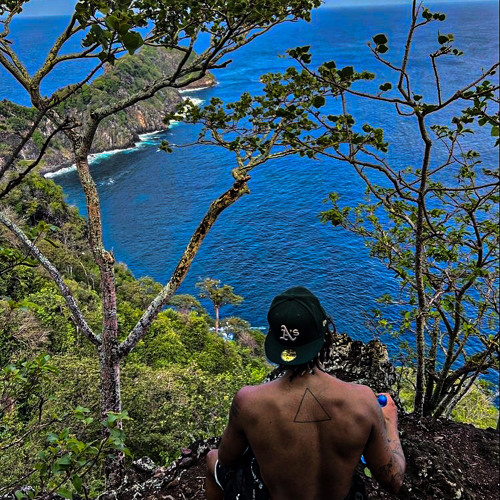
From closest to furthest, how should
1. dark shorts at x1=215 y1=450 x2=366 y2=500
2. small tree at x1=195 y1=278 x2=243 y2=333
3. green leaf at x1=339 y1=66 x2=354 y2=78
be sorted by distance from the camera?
dark shorts at x1=215 y1=450 x2=366 y2=500, green leaf at x1=339 y1=66 x2=354 y2=78, small tree at x1=195 y1=278 x2=243 y2=333

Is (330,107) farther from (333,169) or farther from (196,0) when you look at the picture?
(196,0)

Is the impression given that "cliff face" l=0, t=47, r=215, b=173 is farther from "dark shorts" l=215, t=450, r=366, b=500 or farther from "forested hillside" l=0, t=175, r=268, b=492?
"dark shorts" l=215, t=450, r=366, b=500

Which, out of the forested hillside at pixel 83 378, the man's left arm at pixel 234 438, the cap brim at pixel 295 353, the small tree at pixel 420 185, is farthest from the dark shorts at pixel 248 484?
the small tree at pixel 420 185

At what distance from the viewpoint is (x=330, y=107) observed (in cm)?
6569

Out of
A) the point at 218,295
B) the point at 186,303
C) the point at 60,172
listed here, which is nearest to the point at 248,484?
the point at 218,295

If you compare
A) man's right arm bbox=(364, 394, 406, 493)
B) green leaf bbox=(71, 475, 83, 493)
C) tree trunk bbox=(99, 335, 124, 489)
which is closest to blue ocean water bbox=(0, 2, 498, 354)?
tree trunk bbox=(99, 335, 124, 489)

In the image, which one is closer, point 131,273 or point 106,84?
point 131,273

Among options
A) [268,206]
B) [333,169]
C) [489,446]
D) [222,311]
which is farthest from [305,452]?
[333,169]

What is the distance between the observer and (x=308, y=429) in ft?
8.61

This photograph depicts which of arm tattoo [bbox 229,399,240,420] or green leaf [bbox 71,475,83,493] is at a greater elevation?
arm tattoo [bbox 229,399,240,420]

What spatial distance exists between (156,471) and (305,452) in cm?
410

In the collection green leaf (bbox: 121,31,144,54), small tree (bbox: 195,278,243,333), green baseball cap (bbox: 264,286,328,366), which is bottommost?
small tree (bbox: 195,278,243,333)

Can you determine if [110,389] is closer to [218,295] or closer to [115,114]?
[218,295]

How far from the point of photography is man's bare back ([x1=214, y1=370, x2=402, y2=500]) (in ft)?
8.61
